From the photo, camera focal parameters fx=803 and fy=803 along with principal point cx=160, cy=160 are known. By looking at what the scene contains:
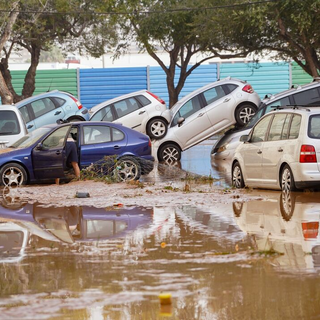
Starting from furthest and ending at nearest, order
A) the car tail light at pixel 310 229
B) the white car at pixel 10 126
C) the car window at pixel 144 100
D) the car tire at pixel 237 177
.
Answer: the car window at pixel 144 100
the white car at pixel 10 126
the car tire at pixel 237 177
the car tail light at pixel 310 229

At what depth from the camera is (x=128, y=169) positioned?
17.2m

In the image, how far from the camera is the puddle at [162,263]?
5855mm

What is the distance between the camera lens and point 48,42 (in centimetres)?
3816

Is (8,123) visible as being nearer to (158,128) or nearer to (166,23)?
(158,128)

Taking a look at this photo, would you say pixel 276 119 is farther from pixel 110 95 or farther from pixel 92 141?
pixel 110 95

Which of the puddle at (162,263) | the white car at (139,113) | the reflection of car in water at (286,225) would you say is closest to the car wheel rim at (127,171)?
the reflection of car in water at (286,225)

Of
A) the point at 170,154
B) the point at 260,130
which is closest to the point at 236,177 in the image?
the point at 260,130

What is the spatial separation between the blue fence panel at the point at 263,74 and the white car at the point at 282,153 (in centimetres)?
2484

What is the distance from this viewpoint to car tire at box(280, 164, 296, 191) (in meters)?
13.2

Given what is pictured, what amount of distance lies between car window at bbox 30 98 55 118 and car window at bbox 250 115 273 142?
36.4 feet

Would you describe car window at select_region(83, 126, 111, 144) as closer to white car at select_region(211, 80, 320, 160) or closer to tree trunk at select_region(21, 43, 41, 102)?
white car at select_region(211, 80, 320, 160)

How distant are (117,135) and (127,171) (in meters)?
0.89

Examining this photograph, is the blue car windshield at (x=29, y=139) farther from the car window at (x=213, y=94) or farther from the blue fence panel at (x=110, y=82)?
the blue fence panel at (x=110, y=82)

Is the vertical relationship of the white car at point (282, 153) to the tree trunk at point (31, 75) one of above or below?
below
